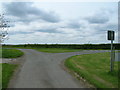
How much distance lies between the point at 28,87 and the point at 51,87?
1287 millimetres

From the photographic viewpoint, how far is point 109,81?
9102mm

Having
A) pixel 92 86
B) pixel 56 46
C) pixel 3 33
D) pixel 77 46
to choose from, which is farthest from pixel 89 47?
pixel 92 86

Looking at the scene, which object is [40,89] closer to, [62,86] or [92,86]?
[62,86]

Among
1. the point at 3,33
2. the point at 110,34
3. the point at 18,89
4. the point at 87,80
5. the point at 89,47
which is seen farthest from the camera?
the point at 89,47

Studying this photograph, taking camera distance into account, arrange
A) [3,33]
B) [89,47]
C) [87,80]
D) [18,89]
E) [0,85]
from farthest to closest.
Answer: [89,47]
[3,33]
[87,80]
[0,85]
[18,89]

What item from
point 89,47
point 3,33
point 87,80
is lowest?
point 89,47

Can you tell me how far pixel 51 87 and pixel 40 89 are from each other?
2.14 feet

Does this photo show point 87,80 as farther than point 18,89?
Yes

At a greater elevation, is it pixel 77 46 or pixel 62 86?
pixel 62 86

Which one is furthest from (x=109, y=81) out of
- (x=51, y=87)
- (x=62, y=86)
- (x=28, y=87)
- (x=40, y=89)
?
(x=28, y=87)

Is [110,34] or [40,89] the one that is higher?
[110,34]

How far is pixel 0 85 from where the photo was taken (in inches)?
346

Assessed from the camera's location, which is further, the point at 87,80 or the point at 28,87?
the point at 87,80

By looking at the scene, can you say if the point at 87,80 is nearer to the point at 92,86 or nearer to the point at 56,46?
the point at 92,86
